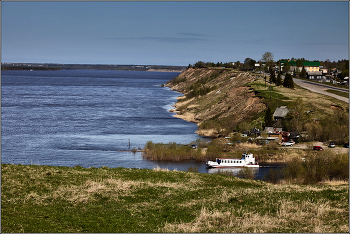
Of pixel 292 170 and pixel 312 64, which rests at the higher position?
pixel 312 64

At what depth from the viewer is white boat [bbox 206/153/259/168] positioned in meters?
56.3

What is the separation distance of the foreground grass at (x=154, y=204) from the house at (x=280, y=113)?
53.7 m

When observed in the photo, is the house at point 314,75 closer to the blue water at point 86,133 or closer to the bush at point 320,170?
the blue water at point 86,133

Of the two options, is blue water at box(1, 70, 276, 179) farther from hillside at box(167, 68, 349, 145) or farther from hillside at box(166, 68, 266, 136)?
hillside at box(167, 68, 349, 145)

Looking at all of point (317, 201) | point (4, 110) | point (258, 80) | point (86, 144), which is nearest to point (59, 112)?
point (4, 110)

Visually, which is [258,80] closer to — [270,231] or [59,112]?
[59,112]

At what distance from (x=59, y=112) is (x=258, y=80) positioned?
6183cm

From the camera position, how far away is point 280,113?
267 ft

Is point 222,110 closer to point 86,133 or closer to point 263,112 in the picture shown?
point 263,112

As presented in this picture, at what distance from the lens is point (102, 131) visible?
80.3m

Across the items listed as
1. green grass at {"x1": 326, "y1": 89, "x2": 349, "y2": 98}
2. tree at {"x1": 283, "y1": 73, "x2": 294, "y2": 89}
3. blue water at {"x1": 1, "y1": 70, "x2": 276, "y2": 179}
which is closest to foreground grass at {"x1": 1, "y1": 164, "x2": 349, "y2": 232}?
blue water at {"x1": 1, "y1": 70, "x2": 276, "y2": 179}

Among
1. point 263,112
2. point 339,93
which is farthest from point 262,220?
point 339,93

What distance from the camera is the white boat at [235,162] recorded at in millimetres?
56281

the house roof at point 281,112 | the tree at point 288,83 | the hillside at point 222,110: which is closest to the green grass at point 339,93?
the tree at point 288,83
